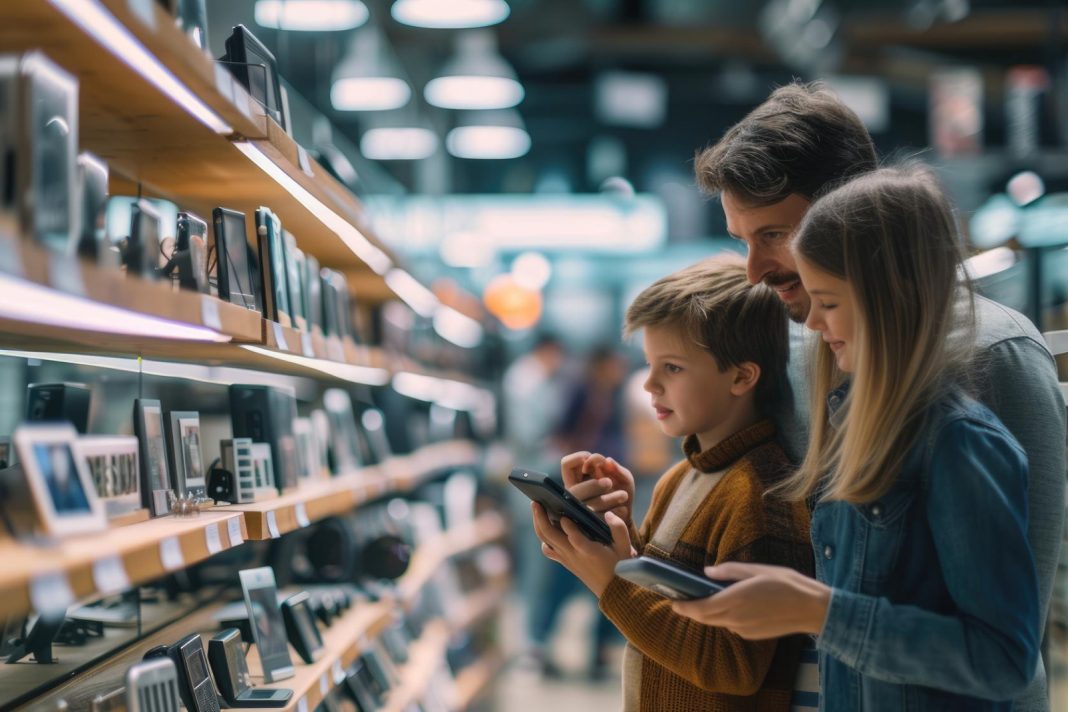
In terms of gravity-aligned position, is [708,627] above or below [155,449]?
below

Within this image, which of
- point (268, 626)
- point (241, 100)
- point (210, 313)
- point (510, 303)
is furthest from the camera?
point (510, 303)

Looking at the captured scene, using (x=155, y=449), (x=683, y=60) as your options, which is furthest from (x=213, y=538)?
(x=683, y=60)

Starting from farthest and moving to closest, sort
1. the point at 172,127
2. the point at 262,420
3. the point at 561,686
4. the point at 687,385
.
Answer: the point at 561,686 < the point at 262,420 < the point at 687,385 < the point at 172,127

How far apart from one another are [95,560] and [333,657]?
1497 millimetres

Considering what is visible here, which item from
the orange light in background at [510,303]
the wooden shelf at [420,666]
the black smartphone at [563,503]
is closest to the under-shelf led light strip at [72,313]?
the black smartphone at [563,503]

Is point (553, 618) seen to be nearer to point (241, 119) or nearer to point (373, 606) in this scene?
point (373, 606)

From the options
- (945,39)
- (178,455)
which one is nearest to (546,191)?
(945,39)

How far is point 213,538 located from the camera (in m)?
1.75

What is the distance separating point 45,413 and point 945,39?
924 centimetres

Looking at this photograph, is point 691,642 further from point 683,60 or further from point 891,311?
point 683,60

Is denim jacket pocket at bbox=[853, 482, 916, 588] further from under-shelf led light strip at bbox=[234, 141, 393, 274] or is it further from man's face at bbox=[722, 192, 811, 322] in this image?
under-shelf led light strip at bbox=[234, 141, 393, 274]

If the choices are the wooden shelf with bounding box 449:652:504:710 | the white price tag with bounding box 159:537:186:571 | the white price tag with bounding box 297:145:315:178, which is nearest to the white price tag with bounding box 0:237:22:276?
the white price tag with bounding box 159:537:186:571

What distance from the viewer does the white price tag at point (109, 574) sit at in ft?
4.11

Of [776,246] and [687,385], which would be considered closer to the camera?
[776,246]
